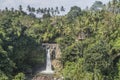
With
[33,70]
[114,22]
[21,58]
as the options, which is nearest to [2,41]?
[21,58]

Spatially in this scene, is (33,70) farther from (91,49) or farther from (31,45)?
(91,49)

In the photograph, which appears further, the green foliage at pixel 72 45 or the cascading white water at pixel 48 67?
the cascading white water at pixel 48 67

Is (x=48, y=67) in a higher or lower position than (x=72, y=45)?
lower

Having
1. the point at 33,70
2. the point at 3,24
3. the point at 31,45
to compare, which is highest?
the point at 3,24

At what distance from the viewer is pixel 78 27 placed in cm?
4675

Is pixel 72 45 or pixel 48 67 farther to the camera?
pixel 48 67

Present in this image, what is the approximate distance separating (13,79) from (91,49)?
28.5 feet

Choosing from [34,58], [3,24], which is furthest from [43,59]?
[3,24]

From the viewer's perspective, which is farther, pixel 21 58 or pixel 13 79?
pixel 21 58

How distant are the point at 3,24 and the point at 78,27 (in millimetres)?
10110

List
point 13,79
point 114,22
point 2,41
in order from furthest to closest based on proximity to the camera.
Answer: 1. point 114,22
2. point 2,41
3. point 13,79

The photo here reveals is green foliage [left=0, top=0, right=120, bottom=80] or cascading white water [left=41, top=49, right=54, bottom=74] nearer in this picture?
green foliage [left=0, top=0, right=120, bottom=80]

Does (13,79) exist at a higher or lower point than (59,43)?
lower

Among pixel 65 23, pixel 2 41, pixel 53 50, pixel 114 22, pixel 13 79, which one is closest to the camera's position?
pixel 13 79
